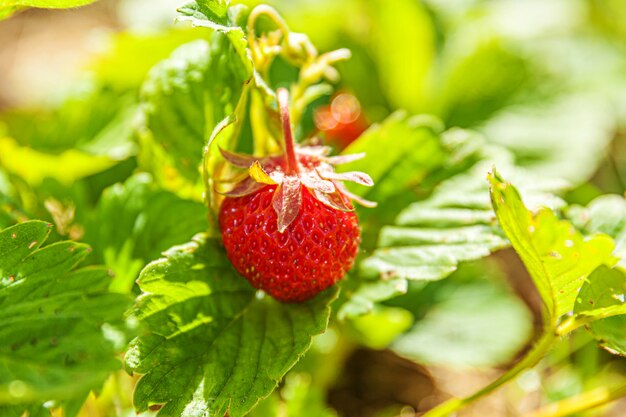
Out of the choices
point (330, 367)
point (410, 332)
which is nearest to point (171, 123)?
point (330, 367)

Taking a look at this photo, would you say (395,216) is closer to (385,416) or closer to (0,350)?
(385,416)

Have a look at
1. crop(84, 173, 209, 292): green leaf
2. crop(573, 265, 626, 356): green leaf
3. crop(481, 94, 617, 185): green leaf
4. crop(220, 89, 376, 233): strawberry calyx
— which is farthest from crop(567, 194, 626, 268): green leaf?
crop(481, 94, 617, 185): green leaf

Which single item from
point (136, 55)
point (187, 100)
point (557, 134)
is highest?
point (187, 100)

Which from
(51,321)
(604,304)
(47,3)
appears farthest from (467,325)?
(47,3)

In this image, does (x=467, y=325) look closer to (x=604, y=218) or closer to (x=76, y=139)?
(x=604, y=218)

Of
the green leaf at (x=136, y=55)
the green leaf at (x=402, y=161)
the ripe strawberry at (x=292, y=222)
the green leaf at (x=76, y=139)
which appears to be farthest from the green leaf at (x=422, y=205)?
the green leaf at (x=136, y=55)
